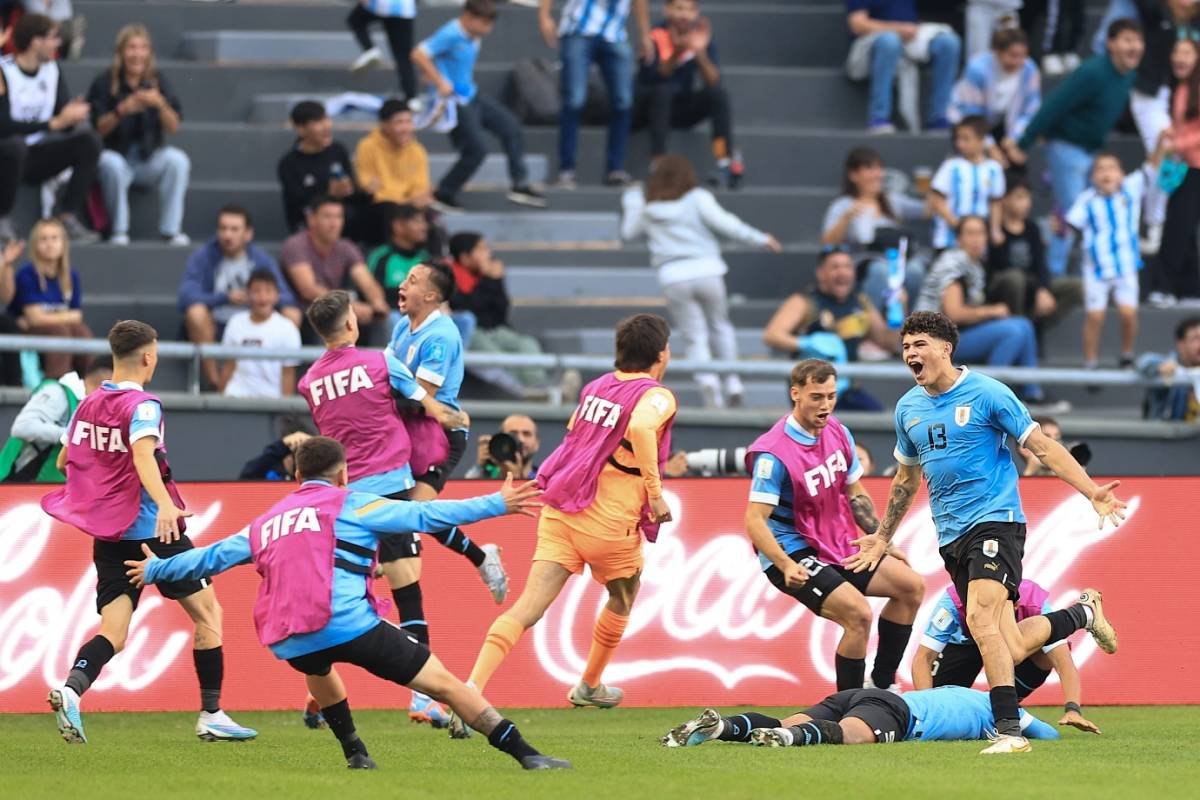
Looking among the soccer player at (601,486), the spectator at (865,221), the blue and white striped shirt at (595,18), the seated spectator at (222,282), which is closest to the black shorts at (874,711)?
the soccer player at (601,486)

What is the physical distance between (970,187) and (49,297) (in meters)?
7.98

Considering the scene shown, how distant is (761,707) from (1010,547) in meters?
3.34

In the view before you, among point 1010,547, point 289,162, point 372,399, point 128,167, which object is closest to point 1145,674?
point 1010,547

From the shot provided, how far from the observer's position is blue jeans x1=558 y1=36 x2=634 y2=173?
747 inches

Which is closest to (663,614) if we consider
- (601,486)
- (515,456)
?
(515,456)

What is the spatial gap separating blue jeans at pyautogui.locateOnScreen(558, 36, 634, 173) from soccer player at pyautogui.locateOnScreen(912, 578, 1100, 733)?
28.9ft

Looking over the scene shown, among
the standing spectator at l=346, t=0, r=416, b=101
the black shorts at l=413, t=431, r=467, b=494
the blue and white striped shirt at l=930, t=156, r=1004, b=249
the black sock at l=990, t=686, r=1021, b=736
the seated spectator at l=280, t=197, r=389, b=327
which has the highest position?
the standing spectator at l=346, t=0, r=416, b=101

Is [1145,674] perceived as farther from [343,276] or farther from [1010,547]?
[343,276]

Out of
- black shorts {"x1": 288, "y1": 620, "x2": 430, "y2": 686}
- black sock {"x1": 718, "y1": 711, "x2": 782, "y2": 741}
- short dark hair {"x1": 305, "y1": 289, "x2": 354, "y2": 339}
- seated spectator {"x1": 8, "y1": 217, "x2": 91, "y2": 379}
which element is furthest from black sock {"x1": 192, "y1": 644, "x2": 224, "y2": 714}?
seated spectator {"x1": 8, "y1": 217, "x2": 91, "y2": 379}

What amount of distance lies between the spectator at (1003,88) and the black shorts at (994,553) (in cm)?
1061

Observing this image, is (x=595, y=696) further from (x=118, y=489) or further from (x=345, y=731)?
(x=118, y=489)

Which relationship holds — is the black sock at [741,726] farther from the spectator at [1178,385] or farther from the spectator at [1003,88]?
the spectator at [1003,88]

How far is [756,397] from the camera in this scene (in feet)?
58.4

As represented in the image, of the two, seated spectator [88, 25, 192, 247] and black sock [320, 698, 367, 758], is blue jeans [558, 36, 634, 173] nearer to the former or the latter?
seated spectator [88, 25, 192, 247]
